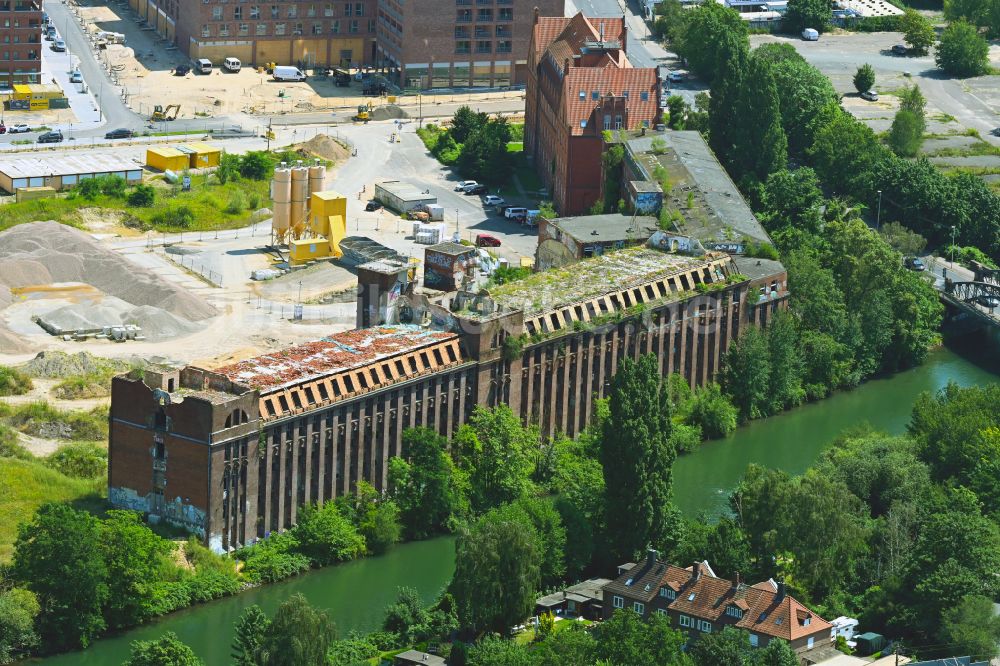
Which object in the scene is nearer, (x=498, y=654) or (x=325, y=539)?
(x=498, y=654)

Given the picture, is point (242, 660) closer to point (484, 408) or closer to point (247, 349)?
point (484, 408)

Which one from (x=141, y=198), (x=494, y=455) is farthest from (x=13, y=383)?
(x=141, y=198)

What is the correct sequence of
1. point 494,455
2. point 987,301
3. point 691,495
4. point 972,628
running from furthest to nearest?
point 987,301 < point 691,495 < point 494,455 < point 972,628

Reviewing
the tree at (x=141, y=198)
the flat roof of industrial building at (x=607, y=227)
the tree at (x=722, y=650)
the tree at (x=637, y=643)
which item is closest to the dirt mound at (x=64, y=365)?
the flat roof of industrial building at (x=607, y=227)

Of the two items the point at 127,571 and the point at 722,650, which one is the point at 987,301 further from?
the point at 127,571

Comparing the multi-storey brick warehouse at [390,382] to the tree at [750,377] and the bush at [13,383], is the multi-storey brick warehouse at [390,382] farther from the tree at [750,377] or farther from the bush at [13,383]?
the bush at [13,383]

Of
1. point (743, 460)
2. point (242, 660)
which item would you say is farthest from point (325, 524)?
point (743, 460)
